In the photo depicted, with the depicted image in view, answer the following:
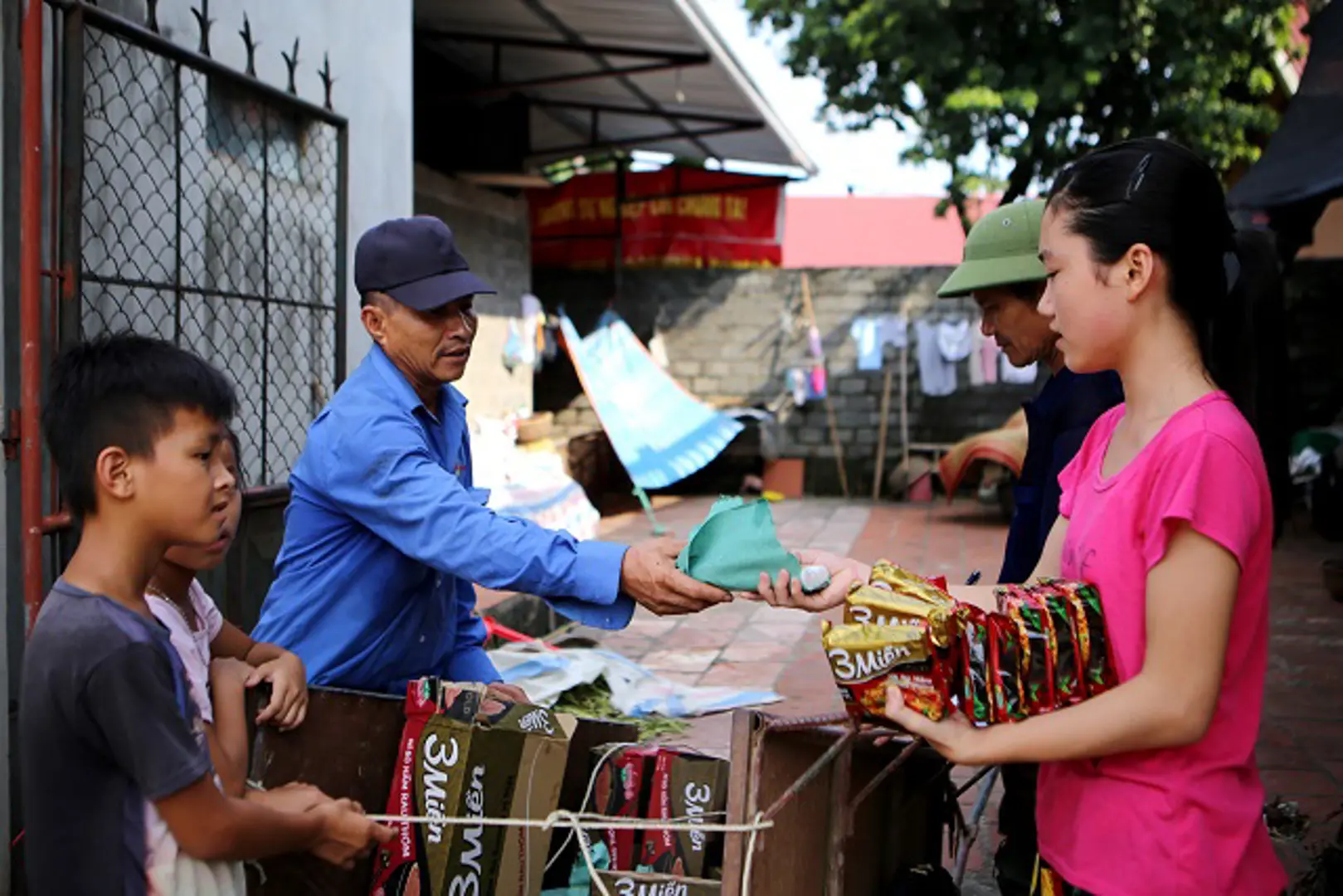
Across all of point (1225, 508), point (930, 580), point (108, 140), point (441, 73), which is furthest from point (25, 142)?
point (441, 73)

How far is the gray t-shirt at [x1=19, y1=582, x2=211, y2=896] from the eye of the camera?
58.5 inches

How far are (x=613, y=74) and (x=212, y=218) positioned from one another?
198 inches

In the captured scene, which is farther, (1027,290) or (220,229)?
(220,229)

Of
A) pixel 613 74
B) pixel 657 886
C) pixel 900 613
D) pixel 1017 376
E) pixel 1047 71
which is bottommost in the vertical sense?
pixel 657 886

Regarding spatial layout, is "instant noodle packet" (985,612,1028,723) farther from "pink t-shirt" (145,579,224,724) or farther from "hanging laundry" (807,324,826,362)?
"hanging laundry" (807,324,826,362)

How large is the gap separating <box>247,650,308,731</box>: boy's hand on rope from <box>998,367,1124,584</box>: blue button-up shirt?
1.32 m

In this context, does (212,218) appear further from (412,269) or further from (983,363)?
(983,363)

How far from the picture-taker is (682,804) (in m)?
2.03

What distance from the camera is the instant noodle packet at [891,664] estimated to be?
1531 mm

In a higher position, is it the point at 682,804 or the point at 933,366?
the point at 933,366

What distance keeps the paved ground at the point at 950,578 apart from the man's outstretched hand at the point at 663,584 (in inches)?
63.2

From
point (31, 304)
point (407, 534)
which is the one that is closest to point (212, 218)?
point (31, 304)

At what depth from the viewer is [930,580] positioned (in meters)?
1.77

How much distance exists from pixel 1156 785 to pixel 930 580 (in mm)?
406
